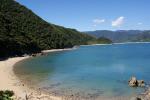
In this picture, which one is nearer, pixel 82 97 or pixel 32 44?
pixel 82 97

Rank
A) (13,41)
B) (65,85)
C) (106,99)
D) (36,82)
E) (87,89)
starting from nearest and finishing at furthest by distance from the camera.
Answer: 1. (106,99)
2. (87,89)
3. (65,85)
4. (36,82)
5. (13,41)

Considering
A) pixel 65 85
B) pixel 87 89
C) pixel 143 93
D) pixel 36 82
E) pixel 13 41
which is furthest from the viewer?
pixel 13 41

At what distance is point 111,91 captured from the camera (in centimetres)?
5362

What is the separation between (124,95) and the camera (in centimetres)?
5000

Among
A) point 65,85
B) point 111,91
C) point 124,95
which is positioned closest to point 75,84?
point 65,85

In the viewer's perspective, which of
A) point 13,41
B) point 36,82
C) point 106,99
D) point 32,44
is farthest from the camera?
point 32,44

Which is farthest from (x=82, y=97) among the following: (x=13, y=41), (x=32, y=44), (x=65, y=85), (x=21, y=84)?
(x=32, y=44)

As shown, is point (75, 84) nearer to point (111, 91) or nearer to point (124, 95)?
point (111, 91)

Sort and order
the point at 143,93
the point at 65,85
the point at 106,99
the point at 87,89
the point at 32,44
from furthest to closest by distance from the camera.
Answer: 1. the point at 32,44
2. the point at 65,85
3. the point at 87,89
4. the point at 143,93
5. the point at 106,99

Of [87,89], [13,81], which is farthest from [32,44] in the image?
[87,89]

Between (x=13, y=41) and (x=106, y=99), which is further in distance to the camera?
(x=13, y=41)

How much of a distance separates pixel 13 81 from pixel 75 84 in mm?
14324

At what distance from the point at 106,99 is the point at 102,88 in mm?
9735

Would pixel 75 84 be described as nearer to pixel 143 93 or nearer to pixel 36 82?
pixel 36 82
